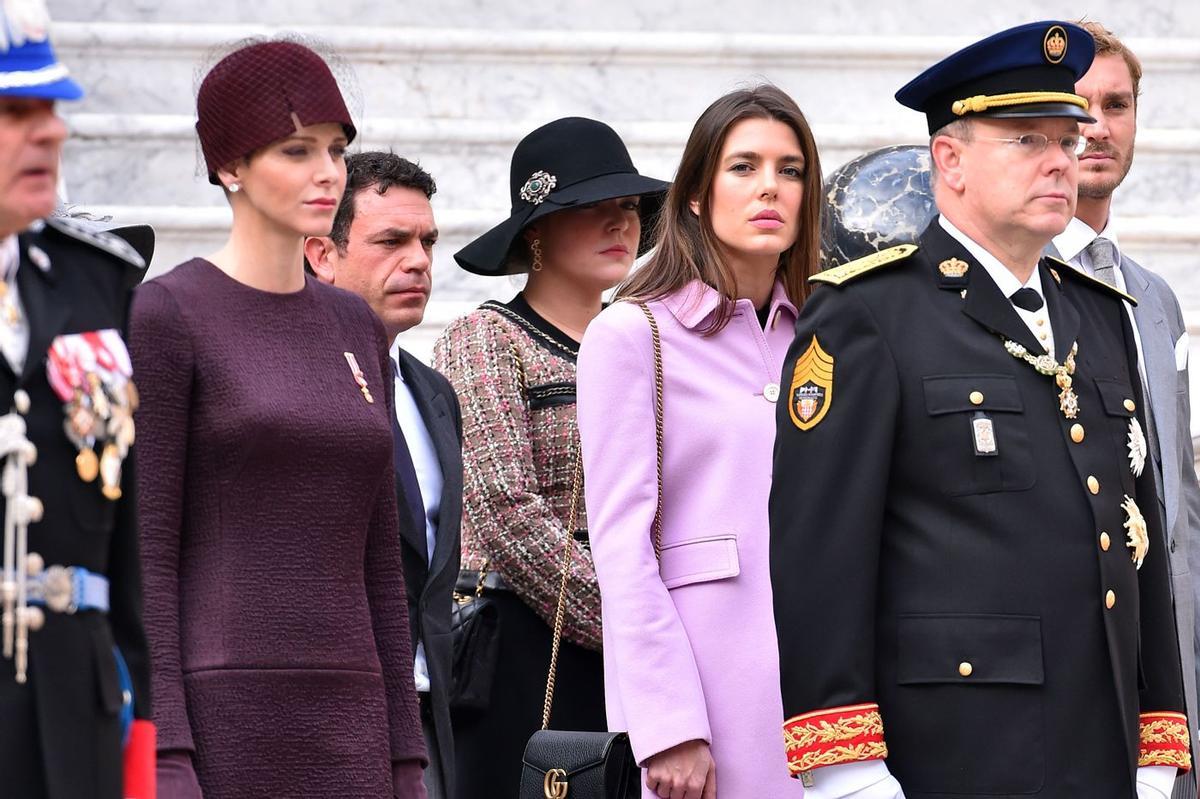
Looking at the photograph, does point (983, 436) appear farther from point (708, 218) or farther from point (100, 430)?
point (100, 430)

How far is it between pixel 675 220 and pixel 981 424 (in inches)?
40.1

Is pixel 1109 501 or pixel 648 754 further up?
pixel 1109 501

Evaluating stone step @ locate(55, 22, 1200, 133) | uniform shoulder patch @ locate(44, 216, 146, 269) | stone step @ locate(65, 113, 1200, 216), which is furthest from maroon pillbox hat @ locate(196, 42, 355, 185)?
stone step @ locate(55, 22, 1200, 133)

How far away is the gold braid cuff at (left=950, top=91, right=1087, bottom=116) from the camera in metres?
4.04

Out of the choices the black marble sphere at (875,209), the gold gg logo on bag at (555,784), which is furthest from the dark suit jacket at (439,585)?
the black marble sphere at (875,209)

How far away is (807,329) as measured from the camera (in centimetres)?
393

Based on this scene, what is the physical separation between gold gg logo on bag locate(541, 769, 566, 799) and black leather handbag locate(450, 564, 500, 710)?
0.49m

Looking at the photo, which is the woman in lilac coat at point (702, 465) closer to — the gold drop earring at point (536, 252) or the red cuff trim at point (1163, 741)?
the red cuff trim at point (1163, 741)

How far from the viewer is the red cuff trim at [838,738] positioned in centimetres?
366

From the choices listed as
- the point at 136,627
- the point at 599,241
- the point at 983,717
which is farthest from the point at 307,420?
the point at 599,241

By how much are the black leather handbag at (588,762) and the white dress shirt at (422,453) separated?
1.79 ft

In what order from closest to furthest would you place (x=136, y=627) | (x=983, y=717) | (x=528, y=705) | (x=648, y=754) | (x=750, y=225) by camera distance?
(x=136, y=627) < (x=983, y=717) < (x=648, y=754) < (x=750, y=225) < (x=528, y=705)

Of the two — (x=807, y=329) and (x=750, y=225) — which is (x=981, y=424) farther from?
(x=750, y=225)

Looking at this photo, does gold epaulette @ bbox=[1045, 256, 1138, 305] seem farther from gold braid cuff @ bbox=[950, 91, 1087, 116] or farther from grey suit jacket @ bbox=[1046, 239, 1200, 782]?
grey suit jacket @ bbox=[1046, 239, 1200, 782]
